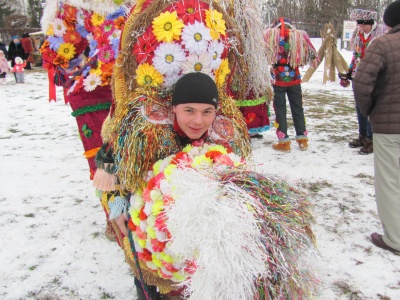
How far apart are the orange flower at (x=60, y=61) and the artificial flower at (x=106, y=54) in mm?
588

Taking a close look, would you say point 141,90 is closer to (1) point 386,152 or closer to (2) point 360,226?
(1) point 386,152

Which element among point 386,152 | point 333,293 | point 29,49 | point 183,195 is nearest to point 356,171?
point 386,152

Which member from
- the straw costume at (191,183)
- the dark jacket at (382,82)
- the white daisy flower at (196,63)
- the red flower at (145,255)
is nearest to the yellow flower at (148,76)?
the straw costume at (191,183)

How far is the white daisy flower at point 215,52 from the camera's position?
159 centimetres

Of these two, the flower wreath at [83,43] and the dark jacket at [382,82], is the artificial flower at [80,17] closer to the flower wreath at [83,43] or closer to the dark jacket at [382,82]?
the flower wreath at [83,43]

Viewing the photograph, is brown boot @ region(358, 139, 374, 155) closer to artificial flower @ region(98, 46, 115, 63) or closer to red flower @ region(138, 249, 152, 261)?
artificial flower @ region(98, 46, 115, 63)

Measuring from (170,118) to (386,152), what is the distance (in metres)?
1.76

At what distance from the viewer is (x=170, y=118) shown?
1.64 metres

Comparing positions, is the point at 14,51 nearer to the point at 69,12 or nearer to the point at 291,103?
the point at 291,103

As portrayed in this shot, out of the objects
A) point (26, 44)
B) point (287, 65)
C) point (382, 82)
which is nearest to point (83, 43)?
point (382, 82)

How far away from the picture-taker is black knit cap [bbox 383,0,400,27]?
2472 mm

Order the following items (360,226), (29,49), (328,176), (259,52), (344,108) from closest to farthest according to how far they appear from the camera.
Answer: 1. (259,52)
2. (360,226)
3. (328,176)
4. (344,108)
5. (29,49)

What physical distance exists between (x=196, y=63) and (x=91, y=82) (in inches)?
43.1

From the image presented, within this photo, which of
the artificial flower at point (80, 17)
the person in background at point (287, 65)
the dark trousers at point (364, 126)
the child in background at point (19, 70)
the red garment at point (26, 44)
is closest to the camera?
the artificial flower at point (80, 17)
